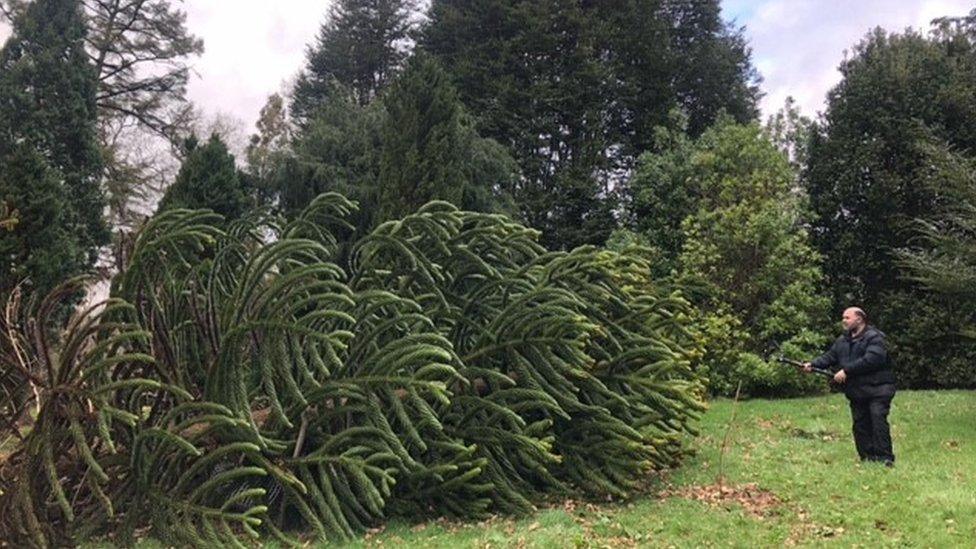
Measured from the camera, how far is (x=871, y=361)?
757 centimetres

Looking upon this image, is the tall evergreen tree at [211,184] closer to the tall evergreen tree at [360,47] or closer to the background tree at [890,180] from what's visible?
the background tree at [890,180]

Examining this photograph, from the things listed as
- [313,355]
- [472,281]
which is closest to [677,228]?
[472,281]

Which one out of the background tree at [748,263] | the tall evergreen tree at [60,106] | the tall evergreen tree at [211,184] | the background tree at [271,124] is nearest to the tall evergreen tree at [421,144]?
the tall evergreen tree at [211,184]

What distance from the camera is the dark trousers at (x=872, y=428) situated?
25.1ft

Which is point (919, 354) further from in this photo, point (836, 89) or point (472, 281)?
point (472, 281)

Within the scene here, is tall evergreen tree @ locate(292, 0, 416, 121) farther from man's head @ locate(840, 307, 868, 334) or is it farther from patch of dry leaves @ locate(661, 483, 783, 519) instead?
patch of dry leaves @ locate(661, 483, 783, 519)

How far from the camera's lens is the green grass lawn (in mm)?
5648

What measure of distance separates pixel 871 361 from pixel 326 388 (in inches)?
202

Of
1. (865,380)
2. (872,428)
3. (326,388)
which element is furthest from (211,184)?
(872,428)

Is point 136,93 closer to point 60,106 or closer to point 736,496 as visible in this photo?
point 60,106

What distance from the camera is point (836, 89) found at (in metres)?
18.6

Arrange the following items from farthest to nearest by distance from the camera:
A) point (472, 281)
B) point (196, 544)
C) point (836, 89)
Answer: point (836, 89) → point (472, 281) → point (196, 544)

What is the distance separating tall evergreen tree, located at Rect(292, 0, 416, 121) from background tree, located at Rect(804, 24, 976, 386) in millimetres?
15496

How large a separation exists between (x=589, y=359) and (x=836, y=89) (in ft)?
48.6
